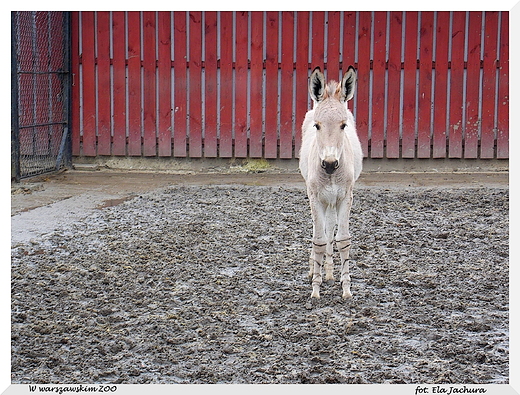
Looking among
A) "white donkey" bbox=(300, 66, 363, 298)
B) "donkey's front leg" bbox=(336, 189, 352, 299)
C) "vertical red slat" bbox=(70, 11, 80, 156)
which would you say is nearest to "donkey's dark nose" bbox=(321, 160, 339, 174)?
"white donkey" bbox=(300, 66, 363, 298)

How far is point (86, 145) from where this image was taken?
12508mm

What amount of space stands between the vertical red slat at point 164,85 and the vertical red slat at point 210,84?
0.62 metres

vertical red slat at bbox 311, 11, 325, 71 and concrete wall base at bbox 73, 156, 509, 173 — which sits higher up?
vertical red slat at bbox 311, 11, 325, 71

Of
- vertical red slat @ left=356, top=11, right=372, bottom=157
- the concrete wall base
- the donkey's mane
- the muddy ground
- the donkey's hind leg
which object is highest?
vertical red slat @ left=356, top=11, right=372, bottom=157

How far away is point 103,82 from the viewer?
12414 mm

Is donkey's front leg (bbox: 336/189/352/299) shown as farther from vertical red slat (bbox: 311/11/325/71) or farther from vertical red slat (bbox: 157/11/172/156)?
vertical red slat (bbox: 157/11/172/156)

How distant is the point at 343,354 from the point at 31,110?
8371 millimetres

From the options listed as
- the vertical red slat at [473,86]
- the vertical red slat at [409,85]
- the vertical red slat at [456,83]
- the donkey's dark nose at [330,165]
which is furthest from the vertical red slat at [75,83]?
the donkey's dark nose at [330,165]

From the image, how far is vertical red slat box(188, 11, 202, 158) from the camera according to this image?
484 inches

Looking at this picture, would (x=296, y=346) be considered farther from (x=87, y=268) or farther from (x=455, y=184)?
(x=455, y=184)

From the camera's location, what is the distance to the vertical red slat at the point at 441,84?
1205 centimetres

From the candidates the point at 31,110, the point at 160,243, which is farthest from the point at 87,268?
the point at 31,110

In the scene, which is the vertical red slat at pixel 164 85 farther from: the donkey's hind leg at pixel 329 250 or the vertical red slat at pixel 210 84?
the donkey's hind leg at pixel 329 250

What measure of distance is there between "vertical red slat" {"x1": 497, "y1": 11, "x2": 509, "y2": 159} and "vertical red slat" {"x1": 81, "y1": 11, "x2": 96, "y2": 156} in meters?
6.87
